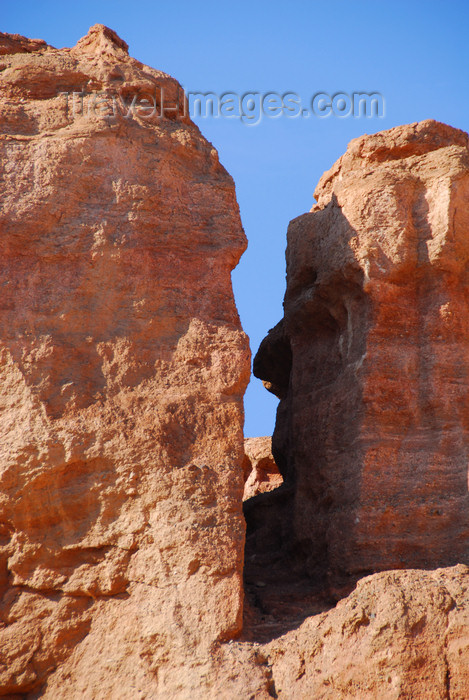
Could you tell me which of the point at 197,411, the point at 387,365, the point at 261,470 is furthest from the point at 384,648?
the point at 261,470

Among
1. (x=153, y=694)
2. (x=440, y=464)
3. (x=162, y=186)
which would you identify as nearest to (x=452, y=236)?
(x=440, y=464)

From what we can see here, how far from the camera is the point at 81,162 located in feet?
22.1

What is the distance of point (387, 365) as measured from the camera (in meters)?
7.12

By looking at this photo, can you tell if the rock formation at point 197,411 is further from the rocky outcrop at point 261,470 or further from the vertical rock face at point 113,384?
the rocky outcrop at point 261,470

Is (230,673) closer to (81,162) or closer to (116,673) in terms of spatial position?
(116,673)

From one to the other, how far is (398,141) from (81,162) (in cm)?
304

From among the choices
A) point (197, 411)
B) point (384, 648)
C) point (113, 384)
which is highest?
Answer: point (113, 384)

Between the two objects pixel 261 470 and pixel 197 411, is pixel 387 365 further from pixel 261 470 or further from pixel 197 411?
pixel 261 470

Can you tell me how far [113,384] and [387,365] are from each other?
2.36 m

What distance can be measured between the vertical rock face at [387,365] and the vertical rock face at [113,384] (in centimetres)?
121

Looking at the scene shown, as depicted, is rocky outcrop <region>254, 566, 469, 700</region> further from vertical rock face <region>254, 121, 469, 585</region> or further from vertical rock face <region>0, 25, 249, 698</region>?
vertical rock face <region>254, 121, 469, 585</region>

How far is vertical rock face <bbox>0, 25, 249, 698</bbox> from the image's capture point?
5.62m

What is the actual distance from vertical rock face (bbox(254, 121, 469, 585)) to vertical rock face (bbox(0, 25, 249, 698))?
3.97ft

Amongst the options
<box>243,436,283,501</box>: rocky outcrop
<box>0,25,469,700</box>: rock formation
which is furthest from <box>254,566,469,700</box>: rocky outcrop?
<box>243,436,283,501</box>: rocky outcrop
